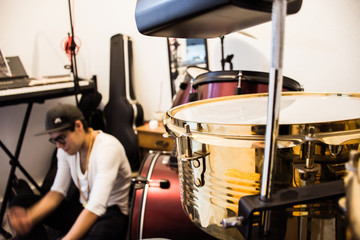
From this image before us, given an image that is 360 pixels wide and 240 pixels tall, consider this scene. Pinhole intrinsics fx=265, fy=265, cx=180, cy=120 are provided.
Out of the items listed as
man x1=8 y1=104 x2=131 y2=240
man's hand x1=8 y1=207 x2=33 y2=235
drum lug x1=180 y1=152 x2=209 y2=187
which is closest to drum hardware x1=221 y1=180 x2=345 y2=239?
drum lug x1=180 y1=152 x2=209 y2=187

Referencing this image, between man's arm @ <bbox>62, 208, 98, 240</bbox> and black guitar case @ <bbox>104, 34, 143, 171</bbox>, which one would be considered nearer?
man's arm @ <bbox>62, 208, 98, 240</bbox>

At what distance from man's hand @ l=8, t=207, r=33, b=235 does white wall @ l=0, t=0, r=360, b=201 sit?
1222 millimetres

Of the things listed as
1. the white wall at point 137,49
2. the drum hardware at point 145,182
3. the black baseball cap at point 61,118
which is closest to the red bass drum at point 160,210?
the drum hardware at point 145,182

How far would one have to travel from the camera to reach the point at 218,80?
3.82ft

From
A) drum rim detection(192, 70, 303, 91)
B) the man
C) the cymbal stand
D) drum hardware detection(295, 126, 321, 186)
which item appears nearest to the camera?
the cymbal stand

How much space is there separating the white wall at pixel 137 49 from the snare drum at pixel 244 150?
0.84m

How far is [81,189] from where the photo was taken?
5.16 ft

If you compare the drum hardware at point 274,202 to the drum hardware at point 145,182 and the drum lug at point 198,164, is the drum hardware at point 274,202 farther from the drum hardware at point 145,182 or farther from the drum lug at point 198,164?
the drum hardware at point 145,182

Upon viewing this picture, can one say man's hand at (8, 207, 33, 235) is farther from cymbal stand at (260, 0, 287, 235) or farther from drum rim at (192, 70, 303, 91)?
cymbal stand at (260, 0, 287, 235)

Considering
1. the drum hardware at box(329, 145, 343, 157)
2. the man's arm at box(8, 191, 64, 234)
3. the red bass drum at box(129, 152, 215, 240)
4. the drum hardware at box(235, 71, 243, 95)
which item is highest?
the drum hardware at box(235, 71, 243, 95)

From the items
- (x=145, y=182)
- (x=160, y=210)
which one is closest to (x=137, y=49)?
(x=145, y=182)

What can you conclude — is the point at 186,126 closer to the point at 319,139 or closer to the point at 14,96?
the point at 319,139

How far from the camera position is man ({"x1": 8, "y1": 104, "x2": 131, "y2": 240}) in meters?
1.34

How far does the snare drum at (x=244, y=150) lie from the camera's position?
506 mm
